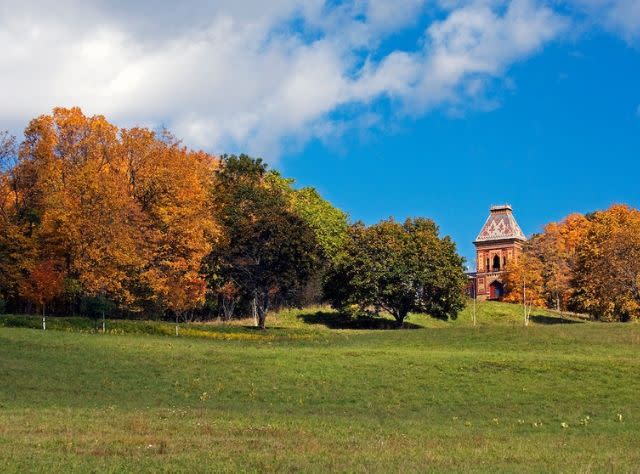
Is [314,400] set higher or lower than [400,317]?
lower

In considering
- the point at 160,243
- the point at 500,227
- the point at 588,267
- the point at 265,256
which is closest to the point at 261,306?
the point at 265,256

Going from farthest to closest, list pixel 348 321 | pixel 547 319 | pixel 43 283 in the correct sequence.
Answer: pixel 547 319
pixel 348 321
pixel 43 283

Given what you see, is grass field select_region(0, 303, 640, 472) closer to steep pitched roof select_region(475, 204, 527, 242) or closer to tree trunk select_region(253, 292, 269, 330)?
tree trunk select_region(253, 292, 269, 330)

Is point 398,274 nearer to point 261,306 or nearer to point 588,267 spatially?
point 261,306

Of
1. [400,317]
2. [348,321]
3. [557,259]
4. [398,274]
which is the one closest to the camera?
[398,274]

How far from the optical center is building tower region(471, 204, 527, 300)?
143 m

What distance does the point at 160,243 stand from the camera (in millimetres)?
65750

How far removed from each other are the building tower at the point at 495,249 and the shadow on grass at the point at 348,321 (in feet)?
204

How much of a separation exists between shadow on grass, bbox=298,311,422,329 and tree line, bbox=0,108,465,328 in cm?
159

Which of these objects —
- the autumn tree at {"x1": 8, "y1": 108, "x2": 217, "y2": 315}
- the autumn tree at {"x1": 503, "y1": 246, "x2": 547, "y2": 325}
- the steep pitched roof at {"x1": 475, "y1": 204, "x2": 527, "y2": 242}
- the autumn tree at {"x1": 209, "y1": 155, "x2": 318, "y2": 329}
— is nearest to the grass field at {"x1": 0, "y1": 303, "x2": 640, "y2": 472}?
the autumn tree at {"x1": 8, "y1": 108, "x2": 217, "y2": 315}

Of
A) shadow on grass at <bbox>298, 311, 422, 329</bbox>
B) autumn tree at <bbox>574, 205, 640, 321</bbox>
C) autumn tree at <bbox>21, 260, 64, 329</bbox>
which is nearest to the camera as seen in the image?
autumn tree at <bbox>21, 260, 64, 329</bbox>

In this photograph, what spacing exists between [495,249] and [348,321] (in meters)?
70.6

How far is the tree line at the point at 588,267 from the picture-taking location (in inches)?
3027

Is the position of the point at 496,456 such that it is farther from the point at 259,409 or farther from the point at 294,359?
the point at 294,359
